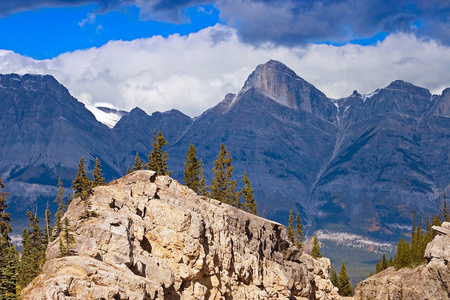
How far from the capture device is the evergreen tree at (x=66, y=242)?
6162cm

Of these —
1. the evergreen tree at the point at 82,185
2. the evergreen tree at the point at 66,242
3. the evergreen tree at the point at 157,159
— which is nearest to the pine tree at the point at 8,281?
the evergreen tree at the point at 66,242

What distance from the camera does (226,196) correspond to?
403 feet

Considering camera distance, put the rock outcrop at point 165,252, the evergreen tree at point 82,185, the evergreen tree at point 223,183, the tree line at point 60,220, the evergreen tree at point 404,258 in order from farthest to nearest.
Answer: the evergreen tree at point 404,258 → the evergreen tree at point 223,183 → the evergreen tree at point 82,185 → the tree line at point 60,220 → the rock outcrop at point 165,252

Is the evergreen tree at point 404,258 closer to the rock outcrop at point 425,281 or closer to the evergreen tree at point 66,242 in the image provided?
the rock outcrop at point 425,281

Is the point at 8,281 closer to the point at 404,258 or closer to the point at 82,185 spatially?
the point at 82,185

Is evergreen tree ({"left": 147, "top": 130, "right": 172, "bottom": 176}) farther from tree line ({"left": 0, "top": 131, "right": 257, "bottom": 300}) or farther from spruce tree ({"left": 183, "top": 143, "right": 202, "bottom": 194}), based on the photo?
spruce tree ({"left": 183, "top": 143, "right": 202, "bottom": 194})

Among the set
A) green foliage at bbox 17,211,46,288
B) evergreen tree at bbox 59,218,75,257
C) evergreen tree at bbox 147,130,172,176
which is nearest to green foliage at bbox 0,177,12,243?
green foliage at bbox 17,211,46,288

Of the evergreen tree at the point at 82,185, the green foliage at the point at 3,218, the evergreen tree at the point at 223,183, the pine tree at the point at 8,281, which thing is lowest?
the pine tree at the point at 8,281

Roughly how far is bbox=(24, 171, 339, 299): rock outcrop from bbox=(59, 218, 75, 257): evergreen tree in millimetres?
508

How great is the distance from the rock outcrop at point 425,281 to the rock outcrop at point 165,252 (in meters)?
46.1

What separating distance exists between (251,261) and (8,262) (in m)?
33.5

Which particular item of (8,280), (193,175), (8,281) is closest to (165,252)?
(8,280)

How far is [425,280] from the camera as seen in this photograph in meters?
146

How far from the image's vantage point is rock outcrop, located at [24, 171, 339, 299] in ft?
185
